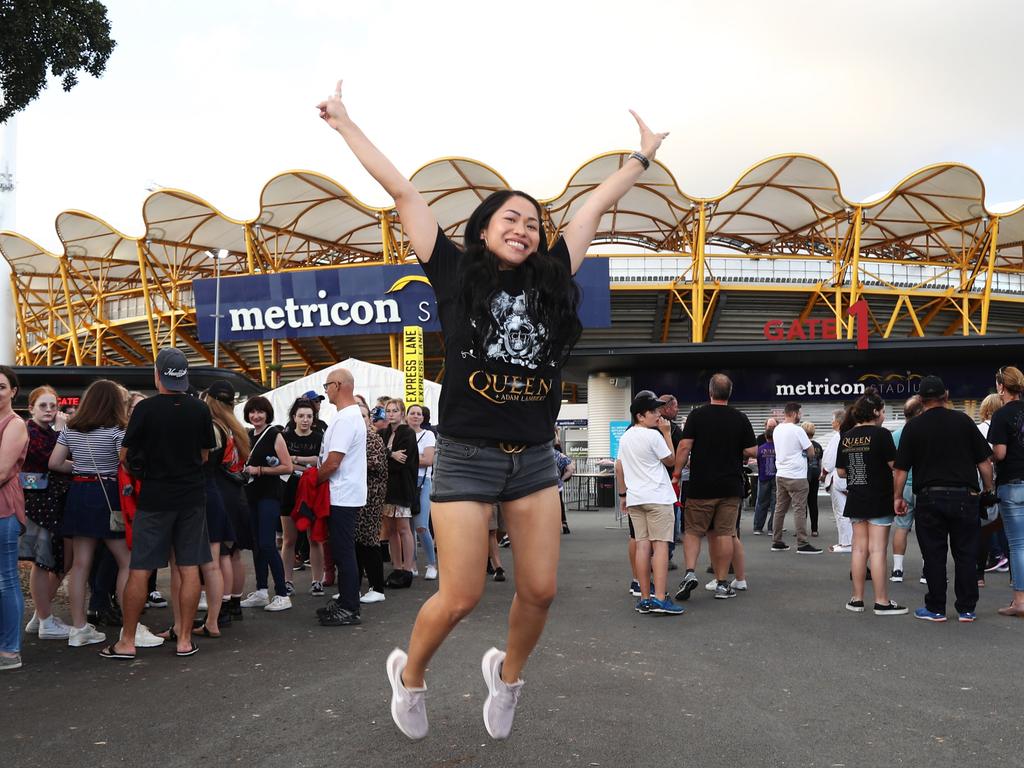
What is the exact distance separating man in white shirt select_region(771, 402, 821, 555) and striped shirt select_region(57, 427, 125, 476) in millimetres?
8373

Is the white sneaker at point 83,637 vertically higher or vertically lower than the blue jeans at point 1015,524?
lower

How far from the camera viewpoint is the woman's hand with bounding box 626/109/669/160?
339cm

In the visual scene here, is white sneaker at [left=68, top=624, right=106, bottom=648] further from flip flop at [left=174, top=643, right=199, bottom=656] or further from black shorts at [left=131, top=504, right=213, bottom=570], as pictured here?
black shorts at [left=131, top=504, right=213, bottom=570]

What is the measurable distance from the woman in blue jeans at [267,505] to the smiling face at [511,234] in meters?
4.53

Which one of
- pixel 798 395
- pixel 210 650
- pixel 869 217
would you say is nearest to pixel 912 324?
pixel 869 217

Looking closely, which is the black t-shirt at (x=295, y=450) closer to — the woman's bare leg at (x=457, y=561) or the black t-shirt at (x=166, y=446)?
the black t-shirt at (x=166, y=446)

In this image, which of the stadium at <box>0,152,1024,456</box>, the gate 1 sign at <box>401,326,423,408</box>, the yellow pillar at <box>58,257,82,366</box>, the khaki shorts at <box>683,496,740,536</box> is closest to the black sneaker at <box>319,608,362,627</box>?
the khaki shorts at <box>683,496,740,536</box>

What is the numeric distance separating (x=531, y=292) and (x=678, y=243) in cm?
4272

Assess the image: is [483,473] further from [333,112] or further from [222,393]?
[222,393]

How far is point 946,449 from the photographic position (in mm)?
6418

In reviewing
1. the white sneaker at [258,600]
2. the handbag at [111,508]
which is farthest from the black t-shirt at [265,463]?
the handbag at [111,508]

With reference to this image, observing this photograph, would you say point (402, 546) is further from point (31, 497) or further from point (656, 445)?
point (31, 497)

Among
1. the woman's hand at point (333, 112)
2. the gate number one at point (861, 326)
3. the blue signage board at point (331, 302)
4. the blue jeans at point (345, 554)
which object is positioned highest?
the blue signage board at point (331, 302)

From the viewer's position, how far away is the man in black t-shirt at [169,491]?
5105mm
